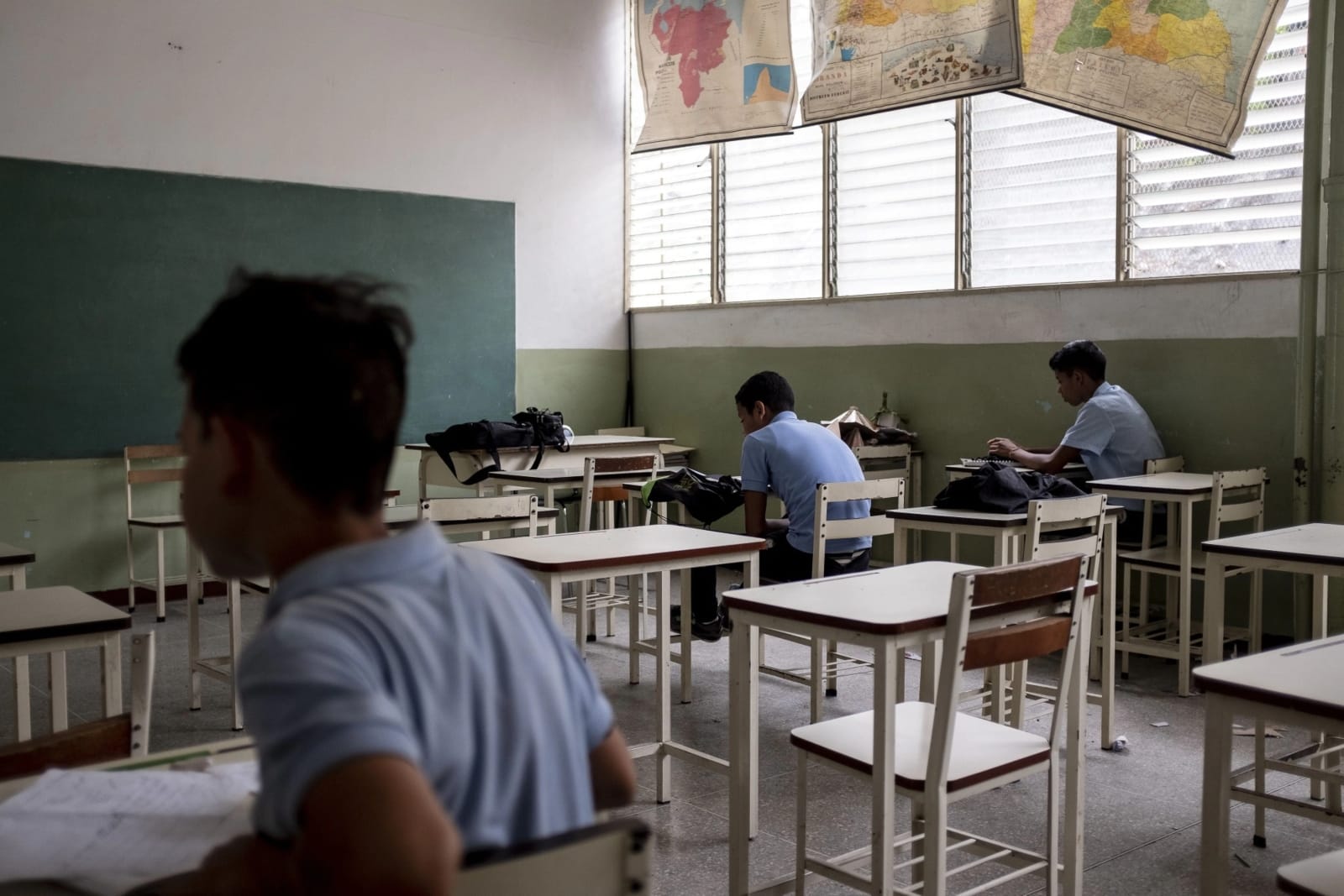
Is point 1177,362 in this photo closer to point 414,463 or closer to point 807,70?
point 807,70

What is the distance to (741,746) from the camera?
Result: 8.61ft

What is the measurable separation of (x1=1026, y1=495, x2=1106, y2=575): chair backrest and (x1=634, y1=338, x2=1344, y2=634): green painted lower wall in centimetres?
177

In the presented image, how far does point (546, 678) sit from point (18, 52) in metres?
6.18

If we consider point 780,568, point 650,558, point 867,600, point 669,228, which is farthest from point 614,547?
point 669,228

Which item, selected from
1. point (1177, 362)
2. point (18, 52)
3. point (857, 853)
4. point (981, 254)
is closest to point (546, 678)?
point (857, 853)

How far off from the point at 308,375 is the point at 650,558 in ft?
7.70

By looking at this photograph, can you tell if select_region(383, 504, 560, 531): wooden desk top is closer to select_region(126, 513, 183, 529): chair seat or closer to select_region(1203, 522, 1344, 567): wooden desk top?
select_region(126, 513, 183, 529): chair seat

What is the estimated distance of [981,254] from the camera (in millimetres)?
6305

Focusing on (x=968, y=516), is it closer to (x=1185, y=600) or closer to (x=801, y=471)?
(x=801, y=471)

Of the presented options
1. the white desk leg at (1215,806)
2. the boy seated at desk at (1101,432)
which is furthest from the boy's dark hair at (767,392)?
the white desk leg at (1215,806)

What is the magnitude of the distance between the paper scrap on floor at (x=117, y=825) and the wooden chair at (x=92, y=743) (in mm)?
135

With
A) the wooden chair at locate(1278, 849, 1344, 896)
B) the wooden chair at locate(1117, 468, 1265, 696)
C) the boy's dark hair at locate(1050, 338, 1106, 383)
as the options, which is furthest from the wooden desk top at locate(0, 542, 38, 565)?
the boy's dark hair at locate(1050, 338, 1106, 383)

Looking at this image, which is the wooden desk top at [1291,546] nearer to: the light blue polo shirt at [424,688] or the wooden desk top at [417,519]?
the wooden desk top at [417,519]

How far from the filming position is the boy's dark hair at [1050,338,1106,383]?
5.36 m
